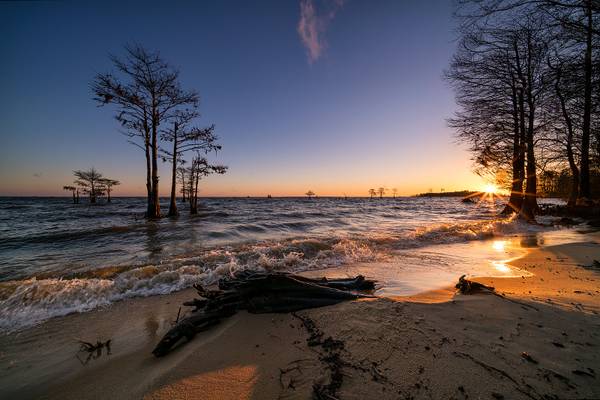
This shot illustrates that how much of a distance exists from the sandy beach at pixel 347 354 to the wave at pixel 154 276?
23.0 inches

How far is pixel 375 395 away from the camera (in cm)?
161

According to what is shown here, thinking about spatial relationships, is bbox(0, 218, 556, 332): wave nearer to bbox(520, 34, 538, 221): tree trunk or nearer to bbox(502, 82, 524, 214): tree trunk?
bbox(520, 34, 538, 221): tree trunk

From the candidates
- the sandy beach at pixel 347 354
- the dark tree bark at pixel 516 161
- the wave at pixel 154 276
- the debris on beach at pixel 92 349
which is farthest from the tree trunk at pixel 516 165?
the debris on beach at pixel 92 349

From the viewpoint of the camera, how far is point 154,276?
473 centimetres

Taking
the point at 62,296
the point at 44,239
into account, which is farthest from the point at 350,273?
the point at 44,239

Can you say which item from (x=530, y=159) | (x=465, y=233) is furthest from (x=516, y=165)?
(x=465, y=233)

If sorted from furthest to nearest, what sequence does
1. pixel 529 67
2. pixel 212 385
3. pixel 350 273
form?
1. pixel 529 67
2. pixel 350 273
3. pixel 212 385

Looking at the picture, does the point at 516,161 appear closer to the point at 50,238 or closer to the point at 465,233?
the point at 465,233

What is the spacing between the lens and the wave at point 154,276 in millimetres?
3657

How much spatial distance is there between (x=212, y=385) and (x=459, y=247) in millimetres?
8802

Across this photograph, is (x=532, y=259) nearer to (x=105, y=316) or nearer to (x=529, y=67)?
(x=105, y=316)

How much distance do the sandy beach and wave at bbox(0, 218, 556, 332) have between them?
58cm

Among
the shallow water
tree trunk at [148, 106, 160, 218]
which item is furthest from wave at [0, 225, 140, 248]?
tree trunk at [148, 106, 160, 218]

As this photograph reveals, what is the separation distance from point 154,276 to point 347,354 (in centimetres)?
430
